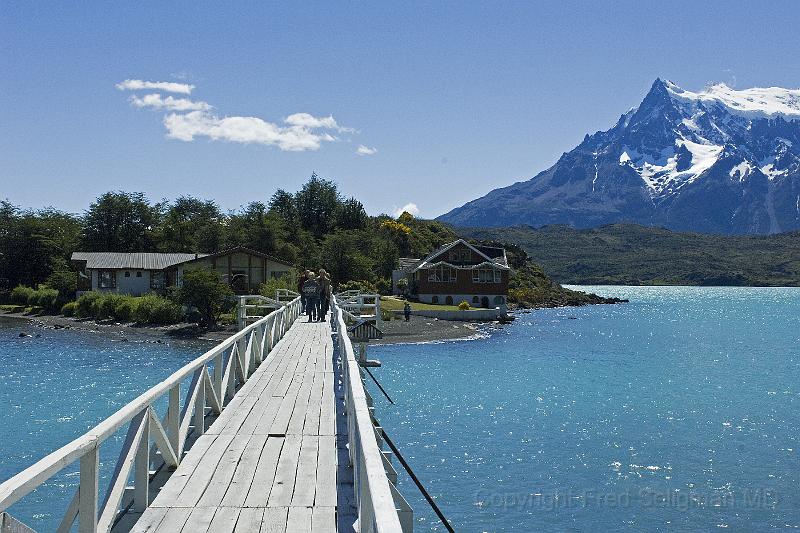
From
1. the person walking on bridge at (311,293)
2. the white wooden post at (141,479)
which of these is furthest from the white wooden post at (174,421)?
the person walking on bridge at (311,293)

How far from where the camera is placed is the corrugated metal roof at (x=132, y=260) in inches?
2852

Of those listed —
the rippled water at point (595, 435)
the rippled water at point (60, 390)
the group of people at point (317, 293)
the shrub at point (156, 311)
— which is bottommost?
the rippled water at point (595, 435)

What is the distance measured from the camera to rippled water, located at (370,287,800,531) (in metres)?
17.4

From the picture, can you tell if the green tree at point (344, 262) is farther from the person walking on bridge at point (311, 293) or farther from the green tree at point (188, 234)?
the person walking on bridge at point (311, 293)

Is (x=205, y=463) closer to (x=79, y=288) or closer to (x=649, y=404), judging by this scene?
(x=649, y=404)

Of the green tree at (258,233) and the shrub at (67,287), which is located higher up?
the green tree at (258,233)

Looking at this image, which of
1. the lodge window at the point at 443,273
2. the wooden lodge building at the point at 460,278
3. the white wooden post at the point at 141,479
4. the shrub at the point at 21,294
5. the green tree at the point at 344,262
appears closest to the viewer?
the white wooden post at the point at 141,479

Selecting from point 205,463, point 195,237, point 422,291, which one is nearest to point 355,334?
point 205,463

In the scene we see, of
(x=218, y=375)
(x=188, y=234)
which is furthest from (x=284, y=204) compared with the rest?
(x=218, y=375)

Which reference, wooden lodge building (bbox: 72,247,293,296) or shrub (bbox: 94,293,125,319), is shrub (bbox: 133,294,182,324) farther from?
wooden lodge building (bbox: 72,247,293,296)

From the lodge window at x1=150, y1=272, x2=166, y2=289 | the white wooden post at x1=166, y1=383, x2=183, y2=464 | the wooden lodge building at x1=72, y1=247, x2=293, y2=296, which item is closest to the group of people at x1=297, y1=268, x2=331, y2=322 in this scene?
the white wooden post at x1=166, y1=383, x2=183, y2=464

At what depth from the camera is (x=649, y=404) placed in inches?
1262

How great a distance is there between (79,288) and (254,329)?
2591 inches

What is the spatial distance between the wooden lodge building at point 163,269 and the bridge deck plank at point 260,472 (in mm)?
54520
